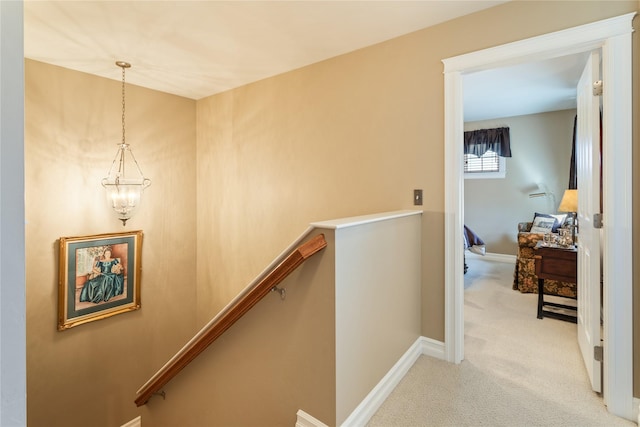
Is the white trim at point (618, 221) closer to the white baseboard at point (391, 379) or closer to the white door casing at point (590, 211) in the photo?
the white door casing at point (590, 211)

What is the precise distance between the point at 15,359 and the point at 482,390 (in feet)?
7.49

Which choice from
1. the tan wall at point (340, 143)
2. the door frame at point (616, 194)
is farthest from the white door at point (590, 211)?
the tan wall at point (340, 143)

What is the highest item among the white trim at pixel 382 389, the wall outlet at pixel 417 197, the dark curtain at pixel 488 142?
the dark curtain at pixel 488 142

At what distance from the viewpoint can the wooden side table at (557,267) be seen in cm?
306

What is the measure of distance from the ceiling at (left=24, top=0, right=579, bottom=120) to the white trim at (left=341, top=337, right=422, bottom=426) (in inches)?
94.1

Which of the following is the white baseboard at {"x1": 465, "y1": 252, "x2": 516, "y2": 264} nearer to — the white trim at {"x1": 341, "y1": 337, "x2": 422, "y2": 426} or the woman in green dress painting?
the white trim at {"x1": 341, "y1": 337, "x2": 422, "y2": 426}

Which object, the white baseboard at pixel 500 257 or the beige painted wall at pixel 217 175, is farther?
the white baseboard at pixel 500 257

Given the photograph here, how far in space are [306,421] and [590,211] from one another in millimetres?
2076

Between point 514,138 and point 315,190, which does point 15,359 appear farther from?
point 514,138

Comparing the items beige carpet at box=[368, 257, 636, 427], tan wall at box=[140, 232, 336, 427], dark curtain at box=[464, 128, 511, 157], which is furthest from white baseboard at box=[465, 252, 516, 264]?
tan wall at box=[140, 232, 336, 427]

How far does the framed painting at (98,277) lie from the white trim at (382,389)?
10.2 ft

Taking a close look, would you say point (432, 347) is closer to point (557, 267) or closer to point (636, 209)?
point (636, 209)

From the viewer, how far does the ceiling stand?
2.24m

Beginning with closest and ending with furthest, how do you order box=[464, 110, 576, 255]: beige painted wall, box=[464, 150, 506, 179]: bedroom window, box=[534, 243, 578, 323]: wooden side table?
box=[534, 243, 578, 323]: wooden side table
box=[464, 110, 576, 255]: beige painted wall
box=[464, 150, 506, 179]: bedroom window
